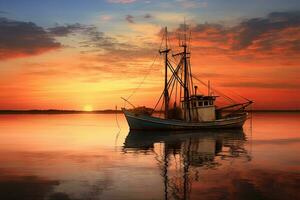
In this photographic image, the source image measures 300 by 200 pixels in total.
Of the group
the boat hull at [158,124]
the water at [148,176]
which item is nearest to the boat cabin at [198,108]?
the boat hull at [158,124]

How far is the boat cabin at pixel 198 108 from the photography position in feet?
195

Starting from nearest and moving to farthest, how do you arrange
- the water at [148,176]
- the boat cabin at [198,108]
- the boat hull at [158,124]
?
the water at [148,176], the boat hull at [158,124], the boat cabin at [198,108]

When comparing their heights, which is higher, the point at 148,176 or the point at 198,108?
the point at 198,108

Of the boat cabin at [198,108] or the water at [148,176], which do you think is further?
the boat cabin at [198,108]

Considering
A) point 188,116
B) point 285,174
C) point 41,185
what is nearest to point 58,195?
point 41,185

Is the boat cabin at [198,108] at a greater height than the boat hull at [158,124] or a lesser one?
greater

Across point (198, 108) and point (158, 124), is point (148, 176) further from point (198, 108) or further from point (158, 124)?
point (198, 108)

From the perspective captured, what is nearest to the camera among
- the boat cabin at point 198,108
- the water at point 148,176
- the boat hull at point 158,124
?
the water at point 148,176

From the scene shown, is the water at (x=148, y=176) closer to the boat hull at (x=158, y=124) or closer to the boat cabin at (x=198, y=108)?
the boat hull at (x=158, y=124)

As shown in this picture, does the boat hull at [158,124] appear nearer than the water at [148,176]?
No

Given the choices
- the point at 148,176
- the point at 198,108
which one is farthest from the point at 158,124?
the point at 148,176

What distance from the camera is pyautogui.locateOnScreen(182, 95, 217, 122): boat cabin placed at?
59.3 meters

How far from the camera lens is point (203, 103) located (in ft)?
197

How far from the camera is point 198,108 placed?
59438 millimetres
